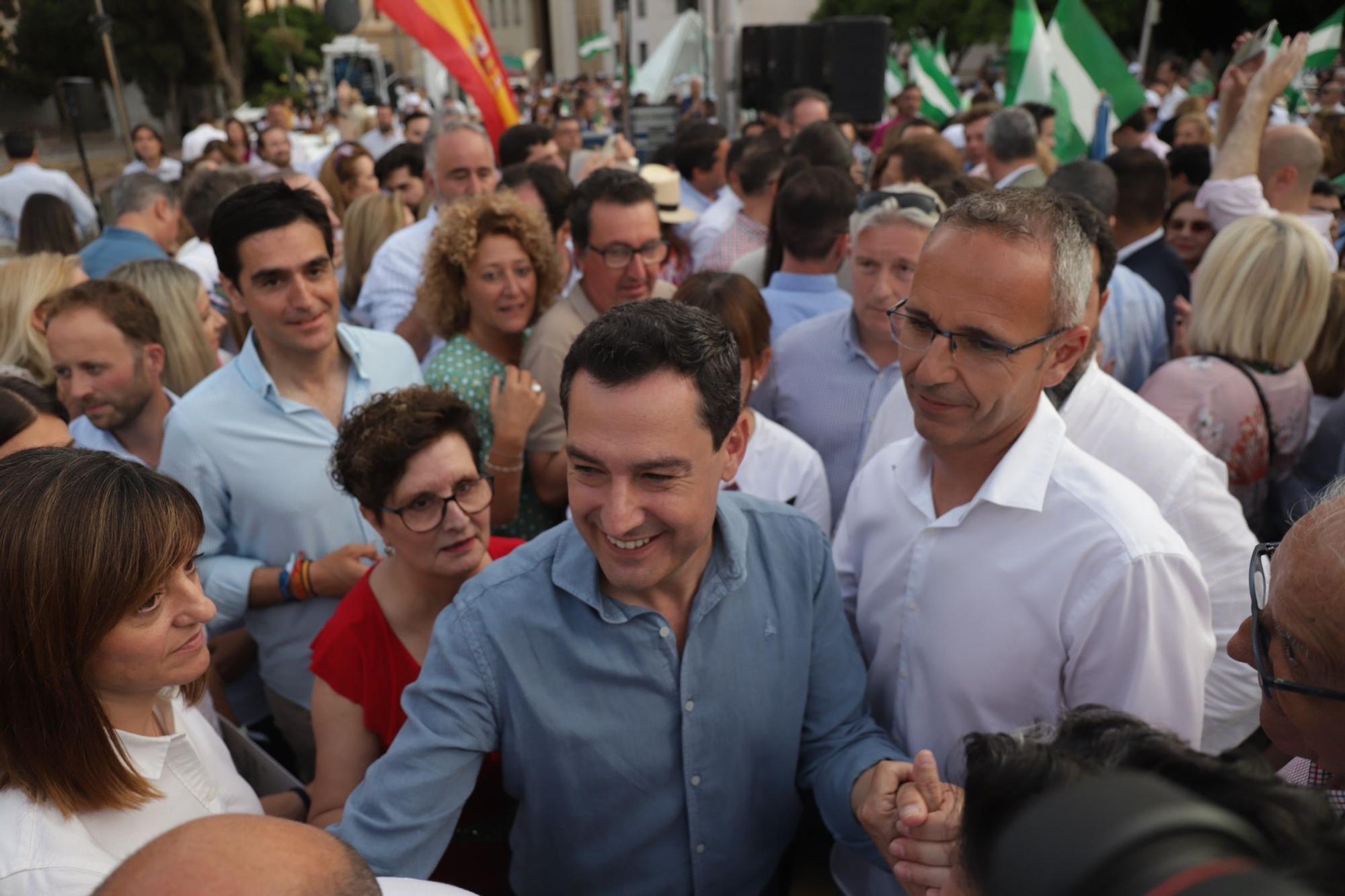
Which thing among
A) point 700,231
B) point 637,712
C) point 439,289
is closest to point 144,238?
point 439,289

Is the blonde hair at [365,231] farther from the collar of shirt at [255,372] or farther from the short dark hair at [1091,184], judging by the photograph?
the short dark hair at [1091,184]

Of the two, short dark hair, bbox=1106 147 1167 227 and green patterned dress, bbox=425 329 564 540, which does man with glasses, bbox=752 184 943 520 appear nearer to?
green patterned dress, bbox=425 329 564 540

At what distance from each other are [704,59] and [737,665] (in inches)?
490

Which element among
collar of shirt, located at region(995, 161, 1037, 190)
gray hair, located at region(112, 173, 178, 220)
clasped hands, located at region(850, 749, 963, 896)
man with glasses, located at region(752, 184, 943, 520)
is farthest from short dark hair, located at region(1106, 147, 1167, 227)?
gray hair, located at region(112, 173, 178, 220)

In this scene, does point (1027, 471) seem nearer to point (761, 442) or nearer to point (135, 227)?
point (761, 442)

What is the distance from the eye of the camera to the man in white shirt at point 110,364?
10.4 feet

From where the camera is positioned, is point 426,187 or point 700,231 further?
point 426,187

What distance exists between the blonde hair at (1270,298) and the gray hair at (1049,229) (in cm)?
172

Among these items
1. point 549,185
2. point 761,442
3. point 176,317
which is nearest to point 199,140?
point 549,185

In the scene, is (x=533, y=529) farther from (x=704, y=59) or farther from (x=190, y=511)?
(x=704, y=59)

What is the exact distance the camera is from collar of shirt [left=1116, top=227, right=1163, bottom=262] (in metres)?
5.04

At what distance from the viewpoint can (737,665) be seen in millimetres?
1891

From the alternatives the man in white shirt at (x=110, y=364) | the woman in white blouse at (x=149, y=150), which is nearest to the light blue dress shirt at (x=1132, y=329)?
the man in white shirt at (x=110, y=364)

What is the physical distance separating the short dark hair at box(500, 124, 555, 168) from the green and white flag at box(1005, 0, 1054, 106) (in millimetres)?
→ 4085
